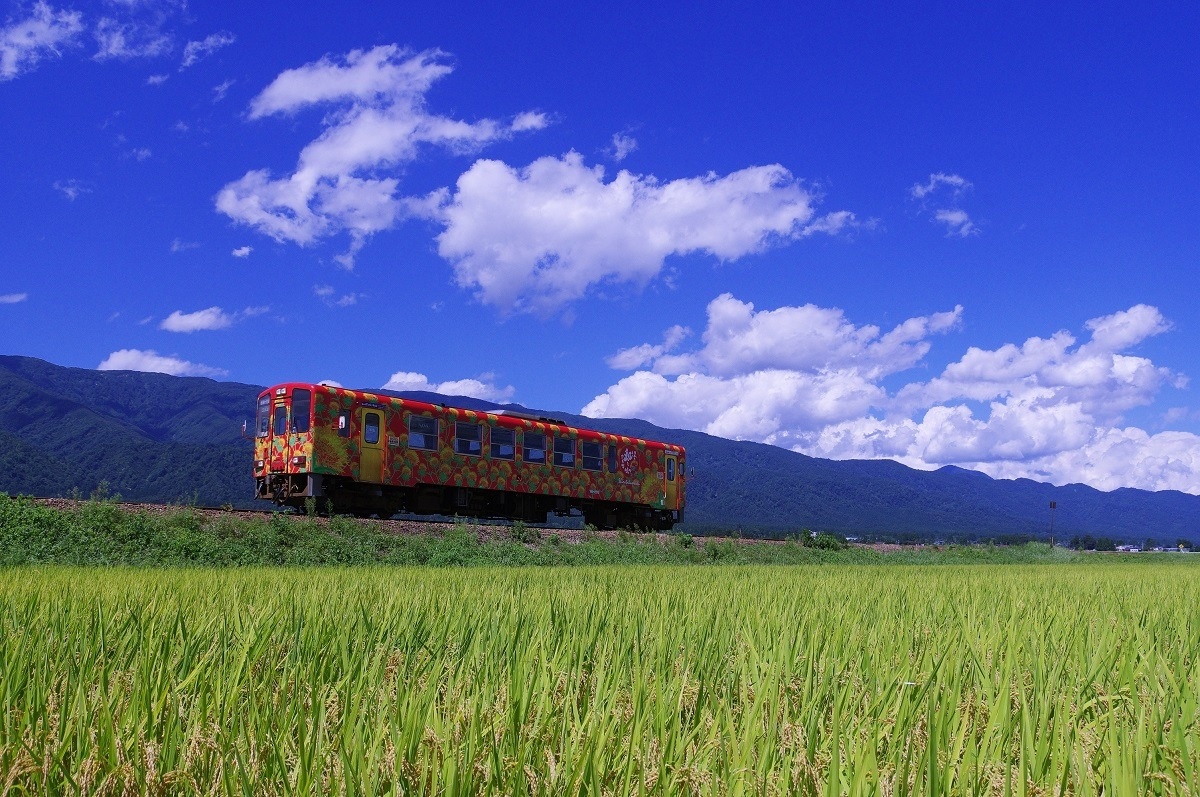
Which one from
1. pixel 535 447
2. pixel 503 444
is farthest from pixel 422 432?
pixel 535 447

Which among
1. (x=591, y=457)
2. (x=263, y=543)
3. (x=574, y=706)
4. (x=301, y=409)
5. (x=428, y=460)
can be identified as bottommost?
(x=263, y=543)

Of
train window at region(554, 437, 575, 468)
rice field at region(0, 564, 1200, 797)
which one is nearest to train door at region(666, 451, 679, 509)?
train window at region(554, 437, 575, 468)

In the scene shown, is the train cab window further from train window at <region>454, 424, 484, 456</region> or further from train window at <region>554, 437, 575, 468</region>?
train window at <region>554, 437, 575, 468</region>

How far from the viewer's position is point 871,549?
24.5 metres

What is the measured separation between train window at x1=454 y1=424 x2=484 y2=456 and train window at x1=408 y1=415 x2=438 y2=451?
0.58 meters

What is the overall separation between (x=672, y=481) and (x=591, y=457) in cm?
407

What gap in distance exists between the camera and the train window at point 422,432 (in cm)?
1933

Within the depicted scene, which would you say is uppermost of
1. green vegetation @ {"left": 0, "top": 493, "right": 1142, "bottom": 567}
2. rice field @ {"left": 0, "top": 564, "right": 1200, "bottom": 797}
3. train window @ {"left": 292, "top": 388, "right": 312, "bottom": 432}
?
train window @ {"left": 292, "top": 388, "right": 312, "bottom": 432}

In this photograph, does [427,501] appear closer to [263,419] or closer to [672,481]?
[263,419]

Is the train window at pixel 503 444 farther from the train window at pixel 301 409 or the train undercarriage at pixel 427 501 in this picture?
the train window at pixel 301 409

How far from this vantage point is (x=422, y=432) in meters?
19.5

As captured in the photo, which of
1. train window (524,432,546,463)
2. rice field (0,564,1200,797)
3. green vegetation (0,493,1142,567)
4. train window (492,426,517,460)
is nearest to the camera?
rice field (0,564,1200,797)

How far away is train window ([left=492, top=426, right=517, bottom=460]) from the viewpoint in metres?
20.8

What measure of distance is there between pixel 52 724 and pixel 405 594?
2.80 m
